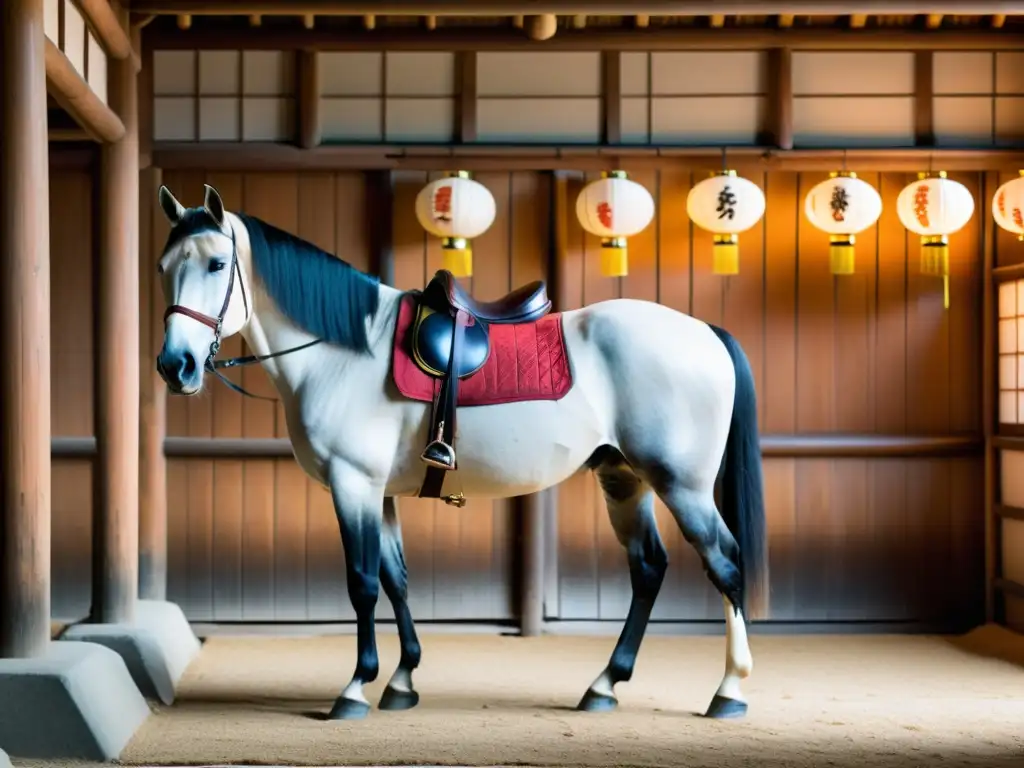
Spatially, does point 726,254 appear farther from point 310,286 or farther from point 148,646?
point 148,646

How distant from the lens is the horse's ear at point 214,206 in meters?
3.83

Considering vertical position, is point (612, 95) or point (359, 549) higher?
point (612, 95)

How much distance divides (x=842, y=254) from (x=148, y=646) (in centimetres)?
367

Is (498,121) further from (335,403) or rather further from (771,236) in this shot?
(335,403)

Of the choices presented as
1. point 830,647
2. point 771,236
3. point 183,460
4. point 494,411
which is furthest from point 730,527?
point 183,460

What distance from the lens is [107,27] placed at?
4566 millimetres

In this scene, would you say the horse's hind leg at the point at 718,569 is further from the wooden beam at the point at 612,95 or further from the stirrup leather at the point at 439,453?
the wooden beam at the point at 612,95

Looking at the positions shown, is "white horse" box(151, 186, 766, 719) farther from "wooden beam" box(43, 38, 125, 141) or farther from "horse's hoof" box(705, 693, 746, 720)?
"wooden beam" box(43, 38, 125, 141)

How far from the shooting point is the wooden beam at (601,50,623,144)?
5652 mm

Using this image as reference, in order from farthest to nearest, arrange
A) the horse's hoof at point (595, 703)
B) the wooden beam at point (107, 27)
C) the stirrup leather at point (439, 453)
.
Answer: the wooden beam at point (107, 27), the horse's hoof at point (595, 703), the stirrup leather at point (439, 453)

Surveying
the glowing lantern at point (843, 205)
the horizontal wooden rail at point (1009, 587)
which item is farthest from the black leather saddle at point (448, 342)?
the horizontal wooden rail at point (1009, 587)

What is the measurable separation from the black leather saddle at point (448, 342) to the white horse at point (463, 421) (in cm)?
8

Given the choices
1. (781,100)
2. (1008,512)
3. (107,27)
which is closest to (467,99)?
(781,100)

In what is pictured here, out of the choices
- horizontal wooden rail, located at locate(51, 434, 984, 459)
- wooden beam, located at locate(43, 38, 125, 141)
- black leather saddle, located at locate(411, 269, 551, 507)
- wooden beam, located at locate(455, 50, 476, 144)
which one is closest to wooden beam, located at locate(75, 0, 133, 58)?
wooden beam, located at locate(43, 38, 125, 141)
